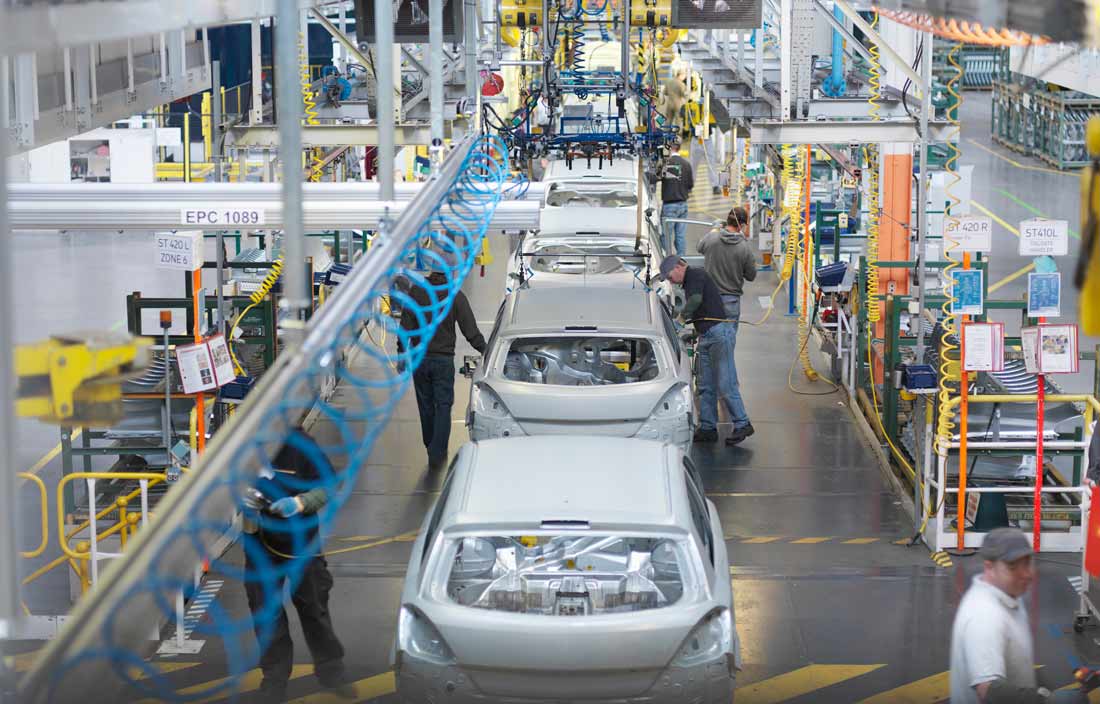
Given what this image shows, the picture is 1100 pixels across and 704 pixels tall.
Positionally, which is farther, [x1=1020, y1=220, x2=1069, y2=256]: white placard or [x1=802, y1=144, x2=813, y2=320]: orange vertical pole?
[x1=802, y1=144, x2=813, y2=320]: orange vertical pole

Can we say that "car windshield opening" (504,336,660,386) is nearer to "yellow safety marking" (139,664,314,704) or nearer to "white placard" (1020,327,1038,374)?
"white placard" (1020,327,1038,374)

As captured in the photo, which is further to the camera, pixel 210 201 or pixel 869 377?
pixel 869 377

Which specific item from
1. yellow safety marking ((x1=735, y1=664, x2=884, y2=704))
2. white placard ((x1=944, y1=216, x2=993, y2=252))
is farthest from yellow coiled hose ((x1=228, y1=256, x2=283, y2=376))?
white placard ((x1=944, y1=216, x2=993, y2=252))

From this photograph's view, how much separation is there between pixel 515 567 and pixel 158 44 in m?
6.09

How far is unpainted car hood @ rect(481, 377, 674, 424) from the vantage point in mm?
9086

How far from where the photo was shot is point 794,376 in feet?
45.2

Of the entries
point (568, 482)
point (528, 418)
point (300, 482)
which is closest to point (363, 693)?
point (300, 482)

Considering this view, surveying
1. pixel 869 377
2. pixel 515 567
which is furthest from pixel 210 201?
pixel 869 377

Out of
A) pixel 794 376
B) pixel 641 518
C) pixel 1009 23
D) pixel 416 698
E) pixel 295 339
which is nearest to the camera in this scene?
pixel 295 339

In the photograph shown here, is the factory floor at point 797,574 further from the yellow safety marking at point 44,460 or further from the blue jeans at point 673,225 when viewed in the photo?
the blue jeans at point 673,225

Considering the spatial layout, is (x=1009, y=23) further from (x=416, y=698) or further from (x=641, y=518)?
(x=416, y=698)

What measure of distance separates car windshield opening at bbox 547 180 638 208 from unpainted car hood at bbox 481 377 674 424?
6.80m

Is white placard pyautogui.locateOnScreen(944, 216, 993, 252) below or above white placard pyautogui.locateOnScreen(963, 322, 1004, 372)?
above

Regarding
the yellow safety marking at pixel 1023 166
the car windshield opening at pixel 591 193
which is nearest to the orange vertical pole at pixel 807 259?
the car windshield opening at pixel 591 193
